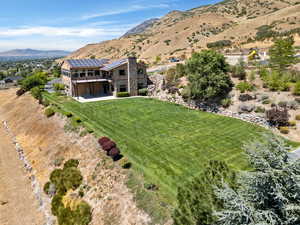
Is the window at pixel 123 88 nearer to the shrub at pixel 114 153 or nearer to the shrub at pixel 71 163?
the shrub at pixel 71 163

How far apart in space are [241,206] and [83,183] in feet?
45.2

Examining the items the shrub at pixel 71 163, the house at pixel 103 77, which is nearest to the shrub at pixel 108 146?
the shrub at pixel 71 163

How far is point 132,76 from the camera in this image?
37594 mm

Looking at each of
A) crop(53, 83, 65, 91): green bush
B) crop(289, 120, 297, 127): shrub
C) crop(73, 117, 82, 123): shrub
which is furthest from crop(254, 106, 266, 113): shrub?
crop(53, 83, 65, 91): green bush

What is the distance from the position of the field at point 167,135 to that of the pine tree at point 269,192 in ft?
21.4

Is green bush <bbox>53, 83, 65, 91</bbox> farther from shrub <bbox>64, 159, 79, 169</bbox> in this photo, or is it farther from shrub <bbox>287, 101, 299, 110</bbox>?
shrub <bbox>287, 101, 299, 110</bbox>

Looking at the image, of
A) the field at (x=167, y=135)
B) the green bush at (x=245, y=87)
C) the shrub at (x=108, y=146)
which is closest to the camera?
the field at (x=167, y=135)

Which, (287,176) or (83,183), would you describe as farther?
(83,183)

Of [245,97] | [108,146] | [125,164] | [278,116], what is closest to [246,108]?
[245,97]

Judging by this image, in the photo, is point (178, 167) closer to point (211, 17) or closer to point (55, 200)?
point (55, 200)

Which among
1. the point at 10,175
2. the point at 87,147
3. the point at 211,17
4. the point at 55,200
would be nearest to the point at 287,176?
the point at 55,200

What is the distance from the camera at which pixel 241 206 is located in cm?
634

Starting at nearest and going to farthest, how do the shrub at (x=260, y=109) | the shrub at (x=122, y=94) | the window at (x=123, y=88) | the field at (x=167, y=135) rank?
the field at (x=167, y=135), the shrub at (x=260, y=109), the shrub at (x=122, y=94), the window at (x=123, y=88)

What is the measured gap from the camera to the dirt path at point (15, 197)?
1587 cm
